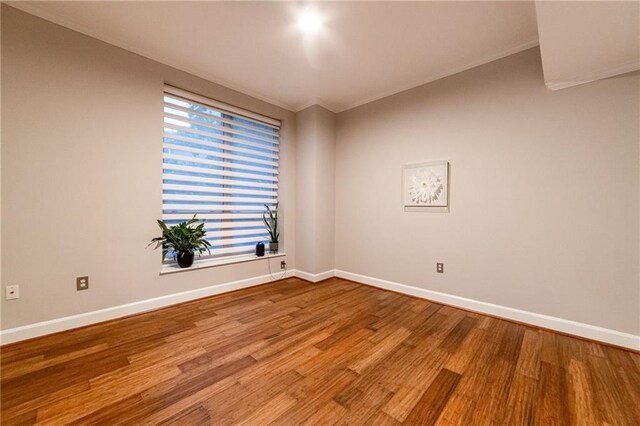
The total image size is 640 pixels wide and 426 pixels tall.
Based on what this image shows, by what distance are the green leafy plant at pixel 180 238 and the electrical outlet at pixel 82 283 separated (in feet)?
1.84

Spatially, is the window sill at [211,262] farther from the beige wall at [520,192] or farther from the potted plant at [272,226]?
the beige wall at [520,192]

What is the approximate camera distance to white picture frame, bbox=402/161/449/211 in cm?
272

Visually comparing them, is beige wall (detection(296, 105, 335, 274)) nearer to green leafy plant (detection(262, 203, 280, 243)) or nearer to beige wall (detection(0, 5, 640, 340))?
green leafy plant (detection(262, 203, 280, 243))

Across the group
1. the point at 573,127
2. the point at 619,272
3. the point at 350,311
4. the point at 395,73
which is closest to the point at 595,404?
the point at 619,272

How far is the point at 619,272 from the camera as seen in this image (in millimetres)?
1898

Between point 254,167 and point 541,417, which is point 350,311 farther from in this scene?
point 254,167

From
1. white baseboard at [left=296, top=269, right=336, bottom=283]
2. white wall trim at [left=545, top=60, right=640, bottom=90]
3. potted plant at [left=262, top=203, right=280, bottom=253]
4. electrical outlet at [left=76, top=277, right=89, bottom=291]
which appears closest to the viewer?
white wall trim at [left=545, top=60, right=640, bottom=90]

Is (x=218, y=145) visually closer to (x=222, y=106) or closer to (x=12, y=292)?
(x=222, y=106)

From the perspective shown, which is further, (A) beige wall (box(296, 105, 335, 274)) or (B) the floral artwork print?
(A) beige wall (box(296, 105, 335, 274))

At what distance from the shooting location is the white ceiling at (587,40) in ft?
4.50

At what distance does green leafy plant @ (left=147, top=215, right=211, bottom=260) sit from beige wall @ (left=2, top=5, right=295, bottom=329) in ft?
0.30

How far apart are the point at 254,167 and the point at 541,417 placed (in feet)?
11.1

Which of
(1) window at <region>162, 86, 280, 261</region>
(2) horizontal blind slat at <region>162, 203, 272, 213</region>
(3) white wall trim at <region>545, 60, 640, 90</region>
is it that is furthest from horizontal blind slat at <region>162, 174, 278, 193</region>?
(3) white wall trim at <region>545, 60, 640, 90</region>

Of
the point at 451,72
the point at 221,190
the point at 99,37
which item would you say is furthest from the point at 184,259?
the point at 451,72
